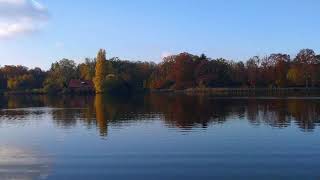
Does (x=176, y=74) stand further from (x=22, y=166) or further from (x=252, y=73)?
(x=22, y=166)

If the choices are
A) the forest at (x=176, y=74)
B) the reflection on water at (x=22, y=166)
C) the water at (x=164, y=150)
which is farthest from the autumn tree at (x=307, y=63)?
the reflection on water at (x=22, y=166)

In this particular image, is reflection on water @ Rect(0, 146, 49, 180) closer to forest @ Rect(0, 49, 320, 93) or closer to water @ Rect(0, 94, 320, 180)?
water @ Rect(0, 94, 320, 180)

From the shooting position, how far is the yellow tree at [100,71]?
461ft

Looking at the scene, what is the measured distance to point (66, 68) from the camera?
17338 centimetres

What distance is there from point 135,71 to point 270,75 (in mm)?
41597

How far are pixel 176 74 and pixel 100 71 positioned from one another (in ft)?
90.1

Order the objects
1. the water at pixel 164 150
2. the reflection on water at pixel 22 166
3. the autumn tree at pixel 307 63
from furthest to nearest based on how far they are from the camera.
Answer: the autumn tree at pixel 307 63 → the water at pixel 164 150 → the reflection on water at pixel 22 166

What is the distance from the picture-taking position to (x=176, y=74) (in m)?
158

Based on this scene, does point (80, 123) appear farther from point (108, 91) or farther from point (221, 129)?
point (108, 91)

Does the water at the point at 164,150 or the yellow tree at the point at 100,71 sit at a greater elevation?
the yellow tree at the point at 100,71

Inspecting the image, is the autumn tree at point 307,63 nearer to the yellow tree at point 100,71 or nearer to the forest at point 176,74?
the forest at point 176,74

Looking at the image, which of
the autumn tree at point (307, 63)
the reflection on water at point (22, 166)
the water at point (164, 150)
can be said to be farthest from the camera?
the autumn tree at point (307, 63)

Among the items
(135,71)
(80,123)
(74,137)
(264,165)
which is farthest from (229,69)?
(264,165)

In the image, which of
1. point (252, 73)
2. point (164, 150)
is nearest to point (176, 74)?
point (252, 73)
